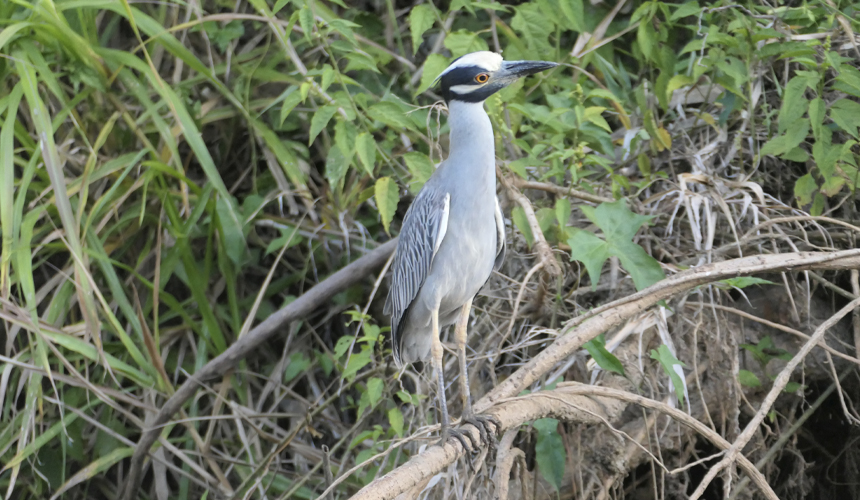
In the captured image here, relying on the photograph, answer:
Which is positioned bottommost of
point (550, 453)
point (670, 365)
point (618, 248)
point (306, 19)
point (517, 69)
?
point (550, 453)

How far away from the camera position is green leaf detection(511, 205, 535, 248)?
2.38m

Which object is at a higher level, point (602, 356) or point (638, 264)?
point (638, 264)

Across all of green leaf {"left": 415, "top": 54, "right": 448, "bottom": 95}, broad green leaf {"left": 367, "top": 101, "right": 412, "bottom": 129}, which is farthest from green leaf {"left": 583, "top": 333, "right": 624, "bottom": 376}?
green leaf {"left": 415, "top": 54, "right": 448, "bottom": 95}

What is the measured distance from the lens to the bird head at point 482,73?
2.18 m

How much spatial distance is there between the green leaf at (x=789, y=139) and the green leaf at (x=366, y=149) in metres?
1.27

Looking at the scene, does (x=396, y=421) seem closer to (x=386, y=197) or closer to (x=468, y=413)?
(x=468, y=413)

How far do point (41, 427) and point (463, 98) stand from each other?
6.61ft

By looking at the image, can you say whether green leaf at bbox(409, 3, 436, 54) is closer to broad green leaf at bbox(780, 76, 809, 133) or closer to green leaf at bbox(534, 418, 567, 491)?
broad green leaf at bbox(780, 76, 809, 133)

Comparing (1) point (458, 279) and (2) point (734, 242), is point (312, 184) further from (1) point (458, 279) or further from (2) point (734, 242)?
(2) point (734, 242)

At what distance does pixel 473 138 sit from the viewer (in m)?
2.20

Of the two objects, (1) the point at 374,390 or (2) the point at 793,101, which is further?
(1) the point at 374,390

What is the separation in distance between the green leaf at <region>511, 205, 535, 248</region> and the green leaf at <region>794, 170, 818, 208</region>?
0.88 meters

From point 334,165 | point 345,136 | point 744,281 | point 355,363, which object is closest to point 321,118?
point 345,136

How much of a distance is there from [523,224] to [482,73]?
1.67 ft
